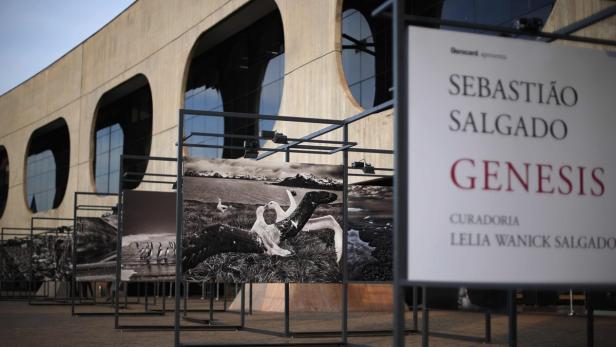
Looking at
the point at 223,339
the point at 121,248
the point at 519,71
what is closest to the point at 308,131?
the point at 121,248

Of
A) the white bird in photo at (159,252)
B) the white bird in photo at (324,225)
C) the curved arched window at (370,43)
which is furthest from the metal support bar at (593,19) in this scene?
the curved arched window at (370,43)

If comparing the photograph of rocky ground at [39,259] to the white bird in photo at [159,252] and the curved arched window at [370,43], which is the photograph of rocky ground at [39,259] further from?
the white bird in photo at [159,252]

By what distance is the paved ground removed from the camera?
12641 mm

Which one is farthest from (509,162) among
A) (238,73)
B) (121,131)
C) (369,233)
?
(121,131)

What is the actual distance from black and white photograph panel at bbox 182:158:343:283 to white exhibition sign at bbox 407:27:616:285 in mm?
6243

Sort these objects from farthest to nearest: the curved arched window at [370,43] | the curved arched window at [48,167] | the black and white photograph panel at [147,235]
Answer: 1. the curved arched window at [48,167]
2. the curved arched window at [370,43]
3. the black and white photograph panel at [147,235]

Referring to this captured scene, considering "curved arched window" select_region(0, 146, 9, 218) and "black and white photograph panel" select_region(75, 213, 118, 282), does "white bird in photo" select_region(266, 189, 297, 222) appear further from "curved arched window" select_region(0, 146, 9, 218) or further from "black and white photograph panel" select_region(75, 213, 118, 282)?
"curved arched window" select_region(0, 146, 9, 218)

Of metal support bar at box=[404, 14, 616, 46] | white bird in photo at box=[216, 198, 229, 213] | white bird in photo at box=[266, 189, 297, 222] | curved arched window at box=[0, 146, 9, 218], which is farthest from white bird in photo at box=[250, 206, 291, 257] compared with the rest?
curved arched window at box=[0, 146, 9, 218]

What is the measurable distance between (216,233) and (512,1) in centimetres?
1126

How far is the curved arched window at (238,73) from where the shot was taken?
3122 cm

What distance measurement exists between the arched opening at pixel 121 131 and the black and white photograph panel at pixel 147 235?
2570 cm

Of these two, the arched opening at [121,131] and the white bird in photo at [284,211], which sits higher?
the arched opening at [121,131]

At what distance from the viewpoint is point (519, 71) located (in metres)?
5.52

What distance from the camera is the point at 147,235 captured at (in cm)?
1608
